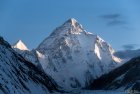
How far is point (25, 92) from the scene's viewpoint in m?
196

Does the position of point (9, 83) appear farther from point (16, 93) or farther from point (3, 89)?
point (3, 89)

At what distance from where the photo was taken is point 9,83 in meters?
181

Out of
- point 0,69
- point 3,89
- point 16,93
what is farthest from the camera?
point 0,69

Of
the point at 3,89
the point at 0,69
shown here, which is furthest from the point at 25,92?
the point at 3,89

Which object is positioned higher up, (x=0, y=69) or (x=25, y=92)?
(x=0, y=69)

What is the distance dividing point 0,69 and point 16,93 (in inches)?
895

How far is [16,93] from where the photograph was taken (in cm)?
17275

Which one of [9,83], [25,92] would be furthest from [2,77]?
[25,92]

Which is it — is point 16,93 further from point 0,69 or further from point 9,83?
point 0,69

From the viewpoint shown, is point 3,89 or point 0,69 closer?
point 3,89

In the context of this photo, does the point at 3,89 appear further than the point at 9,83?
No

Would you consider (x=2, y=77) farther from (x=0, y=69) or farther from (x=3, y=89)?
(x=3, y=89)

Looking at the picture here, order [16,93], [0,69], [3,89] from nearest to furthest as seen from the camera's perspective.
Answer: [3,89] < [16,93] < [0,69]

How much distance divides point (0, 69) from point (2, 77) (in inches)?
507
